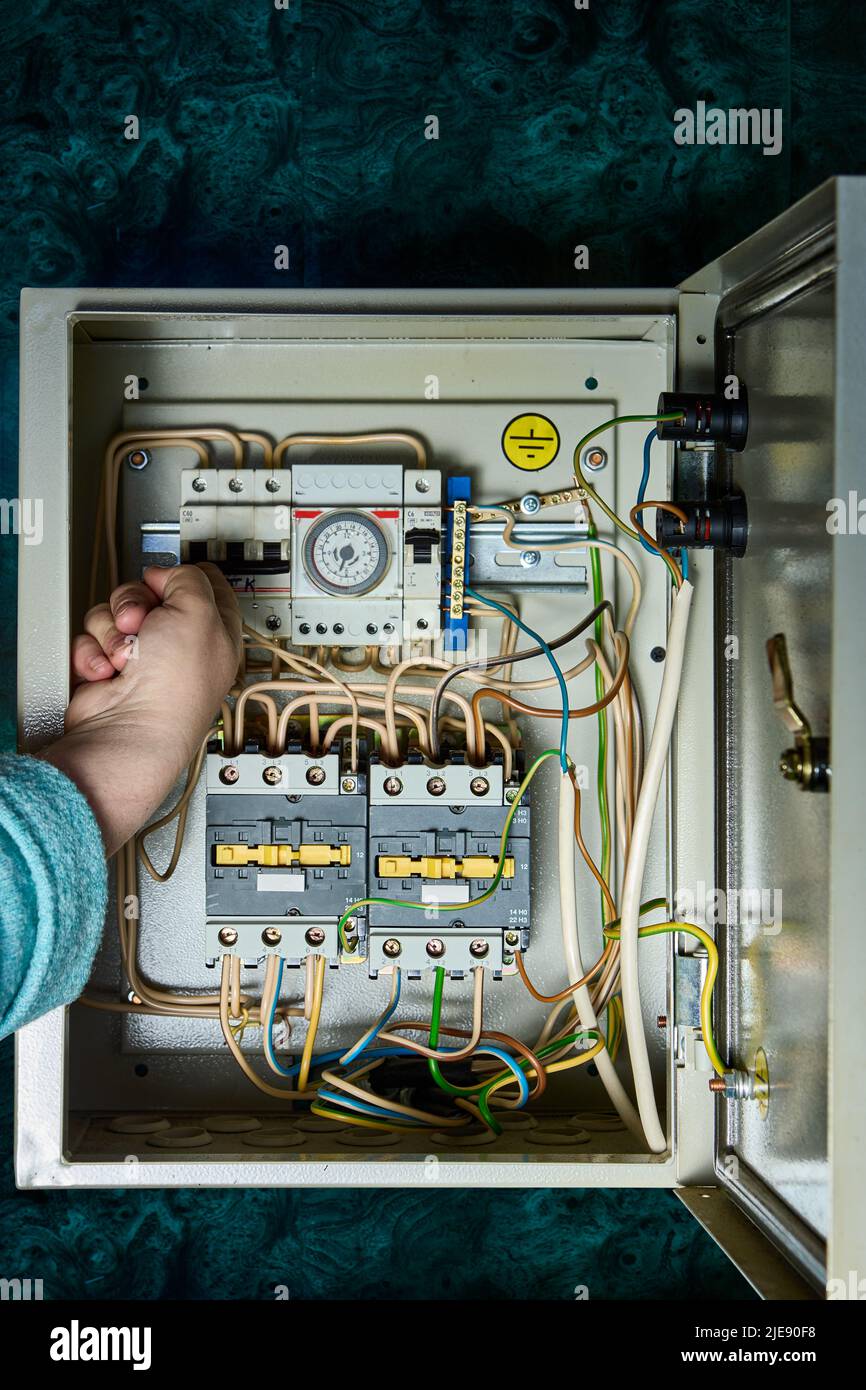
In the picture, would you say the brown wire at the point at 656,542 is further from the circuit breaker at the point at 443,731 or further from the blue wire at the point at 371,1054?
the blue wire at the point at 371,1054

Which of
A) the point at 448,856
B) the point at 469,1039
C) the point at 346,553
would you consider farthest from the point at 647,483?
the point at 469,1039

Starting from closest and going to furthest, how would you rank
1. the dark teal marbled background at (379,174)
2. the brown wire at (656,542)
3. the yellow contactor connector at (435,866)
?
the brown wire at (656,542) < the yellow contactor connector at (435,866) < the dark teal marbled background at (379,174)

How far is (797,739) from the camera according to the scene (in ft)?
2.92

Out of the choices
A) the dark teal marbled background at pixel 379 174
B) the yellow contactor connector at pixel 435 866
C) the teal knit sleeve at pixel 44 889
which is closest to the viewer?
the teal knit sleeve at pixel 44 889

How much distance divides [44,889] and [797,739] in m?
0.67

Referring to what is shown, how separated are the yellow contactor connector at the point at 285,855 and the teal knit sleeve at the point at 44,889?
0.30 meters

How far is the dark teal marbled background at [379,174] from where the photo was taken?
1457 mm

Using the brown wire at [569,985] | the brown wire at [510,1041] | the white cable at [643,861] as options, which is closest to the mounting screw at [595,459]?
the white cable at [643,861]

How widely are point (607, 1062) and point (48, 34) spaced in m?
1.66

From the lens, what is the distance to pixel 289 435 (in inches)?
49.9

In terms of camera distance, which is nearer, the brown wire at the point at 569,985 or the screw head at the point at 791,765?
the screw head at the point at 791,765

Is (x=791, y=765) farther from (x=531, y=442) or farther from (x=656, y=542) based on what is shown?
(x=531, y=442)

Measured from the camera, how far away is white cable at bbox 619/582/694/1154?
43.4 inches

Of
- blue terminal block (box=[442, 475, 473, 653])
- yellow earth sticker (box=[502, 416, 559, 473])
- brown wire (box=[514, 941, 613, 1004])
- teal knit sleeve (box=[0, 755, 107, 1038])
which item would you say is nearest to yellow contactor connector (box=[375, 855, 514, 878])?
brown wire (box=[514, 941, 613, 1004])
